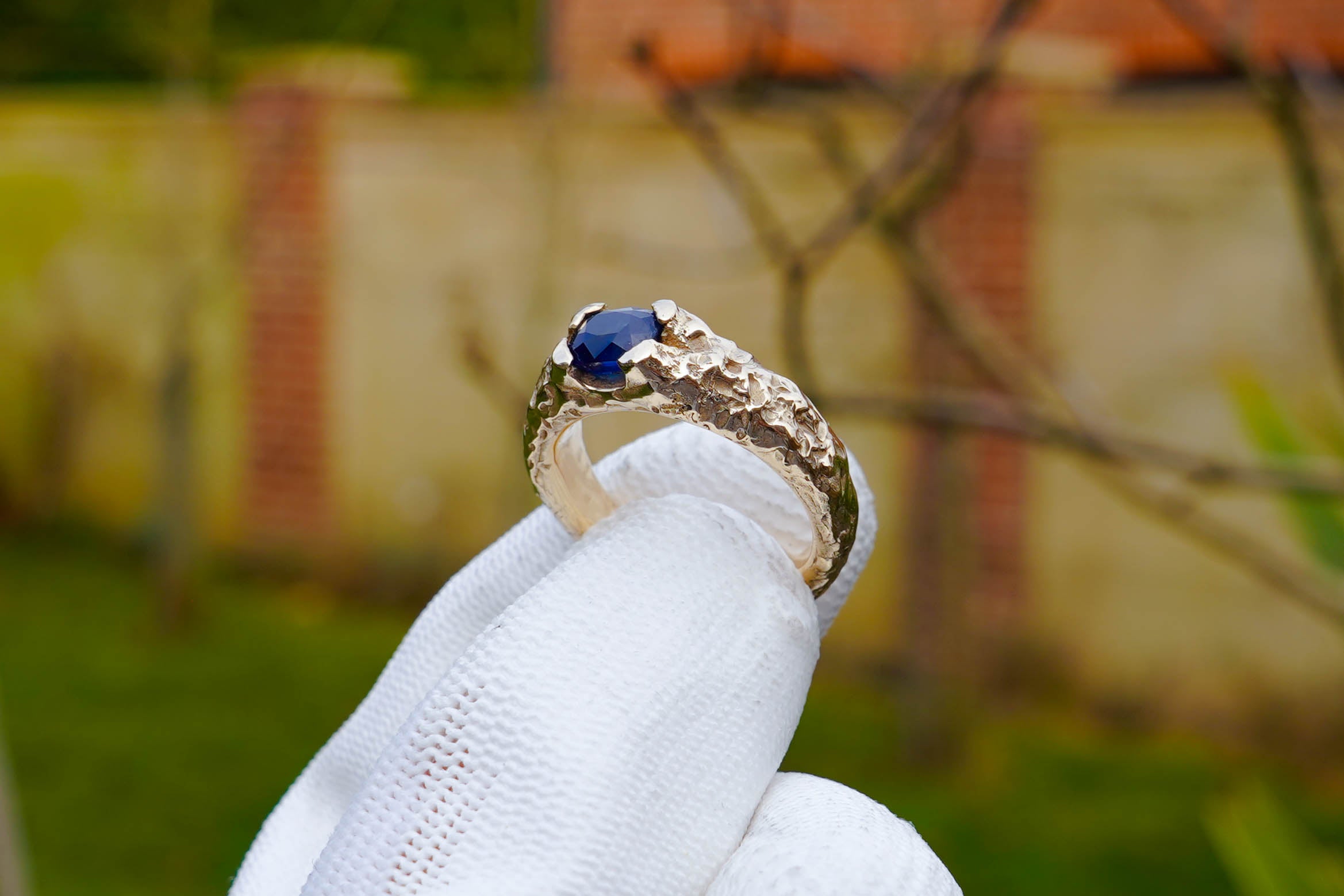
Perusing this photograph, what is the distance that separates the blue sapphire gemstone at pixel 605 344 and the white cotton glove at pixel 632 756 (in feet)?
0.13

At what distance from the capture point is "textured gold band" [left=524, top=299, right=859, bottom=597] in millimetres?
392

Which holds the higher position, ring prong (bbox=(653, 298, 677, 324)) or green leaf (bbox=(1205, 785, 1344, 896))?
ring prong (bbox=(653, 298, 677, 324))

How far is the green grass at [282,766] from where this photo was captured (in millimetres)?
2264

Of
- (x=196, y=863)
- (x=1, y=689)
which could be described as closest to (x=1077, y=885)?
(x=196, y=863)

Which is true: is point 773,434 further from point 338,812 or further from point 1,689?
A: point 1,689

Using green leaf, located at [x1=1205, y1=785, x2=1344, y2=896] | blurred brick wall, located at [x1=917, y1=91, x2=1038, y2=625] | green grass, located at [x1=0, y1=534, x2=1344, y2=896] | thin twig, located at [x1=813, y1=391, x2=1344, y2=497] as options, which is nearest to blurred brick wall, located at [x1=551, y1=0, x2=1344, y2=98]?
blurred brick wall, located at [x1=917, y1=91, x2=1038, y2=625]

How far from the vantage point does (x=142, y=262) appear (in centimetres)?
398

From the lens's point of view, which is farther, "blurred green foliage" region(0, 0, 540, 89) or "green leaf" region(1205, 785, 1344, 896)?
"blurred green foliage" region(0, 0, 540, 89)

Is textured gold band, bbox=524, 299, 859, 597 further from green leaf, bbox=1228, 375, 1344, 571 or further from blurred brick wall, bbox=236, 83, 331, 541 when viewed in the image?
blurred brick wall, bbox=236, 83, 331, 541

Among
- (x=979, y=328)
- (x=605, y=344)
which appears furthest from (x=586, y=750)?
(x=979, y=328)

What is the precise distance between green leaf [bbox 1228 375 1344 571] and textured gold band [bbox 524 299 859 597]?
117 centimetres

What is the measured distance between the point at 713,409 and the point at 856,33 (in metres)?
3.31

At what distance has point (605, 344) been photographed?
388 millimetres

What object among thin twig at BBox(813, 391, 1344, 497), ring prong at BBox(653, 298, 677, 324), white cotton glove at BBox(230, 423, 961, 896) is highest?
ring prong at BBox(653, 298, 677, 324)
